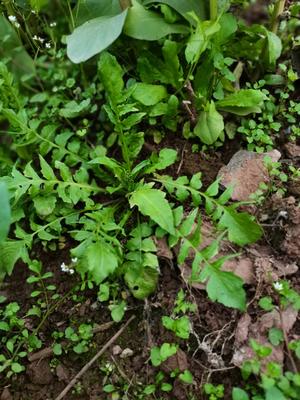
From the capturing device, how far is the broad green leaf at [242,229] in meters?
1.59

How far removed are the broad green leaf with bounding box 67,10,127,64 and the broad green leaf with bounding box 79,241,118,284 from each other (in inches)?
25.9

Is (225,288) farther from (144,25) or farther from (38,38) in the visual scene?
(38,38)

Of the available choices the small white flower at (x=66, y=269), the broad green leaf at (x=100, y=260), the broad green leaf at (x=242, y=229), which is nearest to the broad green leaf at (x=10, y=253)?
the small white flower at (x=66, y=269)

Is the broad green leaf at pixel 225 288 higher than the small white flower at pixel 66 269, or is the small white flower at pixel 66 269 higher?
the small white flower at pixel 66 269

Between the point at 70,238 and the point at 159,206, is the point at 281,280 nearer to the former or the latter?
the point at 159,206

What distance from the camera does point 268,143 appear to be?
73.7 inches

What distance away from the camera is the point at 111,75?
1755 mm

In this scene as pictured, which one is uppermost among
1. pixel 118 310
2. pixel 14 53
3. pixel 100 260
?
pixel 14 53

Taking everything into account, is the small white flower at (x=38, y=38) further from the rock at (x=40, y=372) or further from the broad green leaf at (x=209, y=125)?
the rock at (x=40, y=372)

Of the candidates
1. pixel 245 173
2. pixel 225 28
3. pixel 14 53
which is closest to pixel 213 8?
pixel 225 28

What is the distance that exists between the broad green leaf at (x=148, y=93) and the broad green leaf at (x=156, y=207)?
1.23 ft

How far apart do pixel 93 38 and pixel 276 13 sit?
0.78 meters

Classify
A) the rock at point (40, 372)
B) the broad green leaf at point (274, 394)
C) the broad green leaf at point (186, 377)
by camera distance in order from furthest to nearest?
the rock at point (40, 372) → the broad green leaf at point (186, 377) → the broad green leaf at point (274, 394)

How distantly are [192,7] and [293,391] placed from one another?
4.60ft
